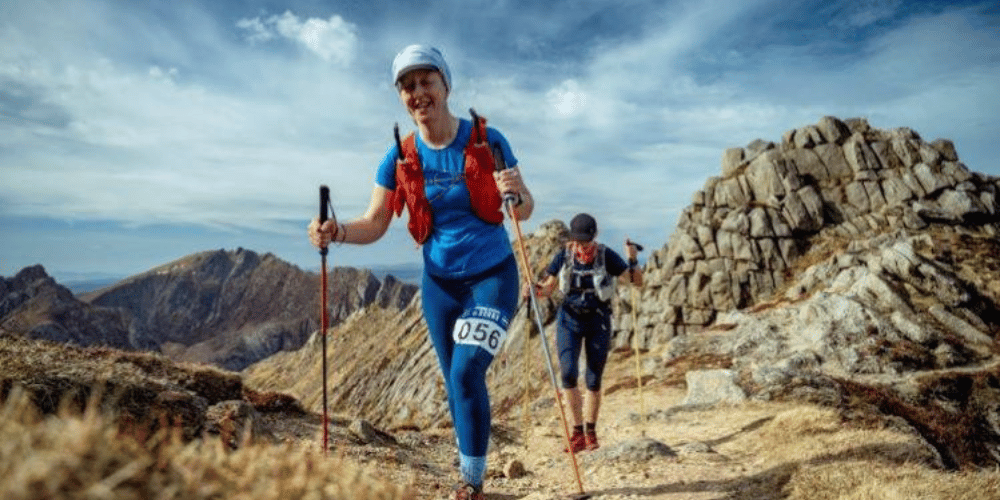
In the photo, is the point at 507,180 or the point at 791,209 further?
the point at 791,209

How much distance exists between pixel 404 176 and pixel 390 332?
71.7 m

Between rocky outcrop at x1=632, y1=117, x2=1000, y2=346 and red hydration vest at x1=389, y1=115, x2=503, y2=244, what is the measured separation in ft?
129

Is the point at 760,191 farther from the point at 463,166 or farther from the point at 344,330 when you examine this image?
the point at 344,330

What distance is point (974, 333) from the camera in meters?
25.3

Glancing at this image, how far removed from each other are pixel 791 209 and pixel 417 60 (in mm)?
48271

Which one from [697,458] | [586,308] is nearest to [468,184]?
[586,308]

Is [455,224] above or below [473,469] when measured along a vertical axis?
above

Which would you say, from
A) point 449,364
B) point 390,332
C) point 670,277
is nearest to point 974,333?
point 670,277

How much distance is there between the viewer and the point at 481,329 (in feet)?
17.8

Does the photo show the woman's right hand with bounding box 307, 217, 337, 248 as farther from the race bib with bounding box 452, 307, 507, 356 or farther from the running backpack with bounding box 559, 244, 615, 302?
the running backpack with bounding box 559, 244, 615, 302

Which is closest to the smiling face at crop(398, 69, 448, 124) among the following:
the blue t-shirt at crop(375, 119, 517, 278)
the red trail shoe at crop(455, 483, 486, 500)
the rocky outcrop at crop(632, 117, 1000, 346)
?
the blue t-shirt at crop(375, 119, 517, 278)

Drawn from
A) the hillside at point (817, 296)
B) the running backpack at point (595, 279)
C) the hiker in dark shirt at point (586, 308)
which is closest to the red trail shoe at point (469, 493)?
the hiker in dark shirt at point (586, 308)

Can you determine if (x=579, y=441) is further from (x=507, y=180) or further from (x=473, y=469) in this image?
(x=507, y=180)

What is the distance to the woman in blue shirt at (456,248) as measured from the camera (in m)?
5.40
